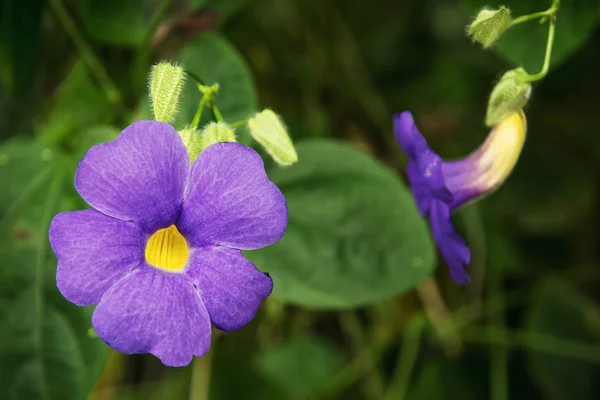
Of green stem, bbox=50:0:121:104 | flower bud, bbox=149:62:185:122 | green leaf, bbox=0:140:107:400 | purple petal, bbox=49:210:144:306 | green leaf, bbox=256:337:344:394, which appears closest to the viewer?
purple petal, bbox=49:210:144:306

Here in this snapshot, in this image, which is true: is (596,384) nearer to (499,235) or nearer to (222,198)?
(499,235)

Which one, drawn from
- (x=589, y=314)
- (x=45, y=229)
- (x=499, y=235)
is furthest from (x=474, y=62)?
(x=45, y=229)

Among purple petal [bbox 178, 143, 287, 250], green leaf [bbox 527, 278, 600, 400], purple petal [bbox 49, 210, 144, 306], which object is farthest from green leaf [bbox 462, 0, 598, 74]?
green leaf [bbox 527, 278, 600, 400]

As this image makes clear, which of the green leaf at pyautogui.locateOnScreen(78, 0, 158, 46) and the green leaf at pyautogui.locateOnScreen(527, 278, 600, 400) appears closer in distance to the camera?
the green leaf at pyautogui.locateOnScreen(78, 0, 158, 46)

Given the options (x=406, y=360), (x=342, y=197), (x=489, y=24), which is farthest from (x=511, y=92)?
(x=406, y=360)

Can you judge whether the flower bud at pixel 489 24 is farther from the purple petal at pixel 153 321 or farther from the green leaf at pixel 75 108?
the green leaf at pixel 75 108

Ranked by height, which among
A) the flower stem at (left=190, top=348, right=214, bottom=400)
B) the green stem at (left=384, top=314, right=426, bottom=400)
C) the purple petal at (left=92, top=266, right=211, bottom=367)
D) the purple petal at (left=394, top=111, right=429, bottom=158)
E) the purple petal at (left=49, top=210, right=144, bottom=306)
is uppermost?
the purple petal at (left=394, top=111, right=429, bottom=158)

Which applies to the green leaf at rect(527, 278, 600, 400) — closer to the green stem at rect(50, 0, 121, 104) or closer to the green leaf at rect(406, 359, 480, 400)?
the green leaf at rect(406, 359, 480, 400)

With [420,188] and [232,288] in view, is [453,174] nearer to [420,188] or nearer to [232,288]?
[420,188]
